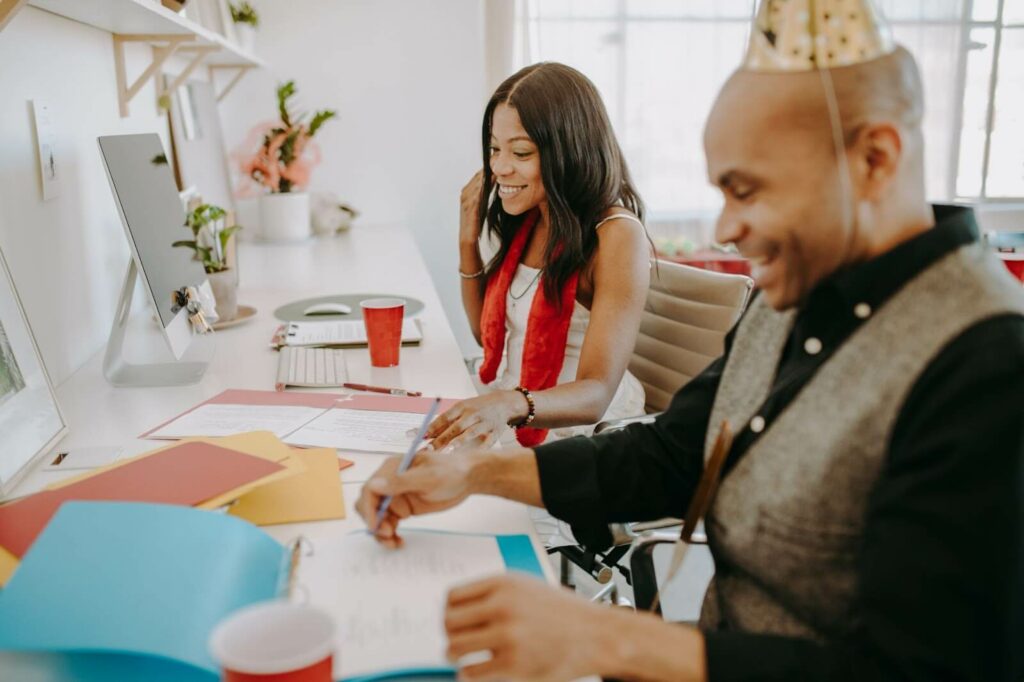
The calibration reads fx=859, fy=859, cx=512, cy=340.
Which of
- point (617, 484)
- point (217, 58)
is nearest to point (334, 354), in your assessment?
point (617, 484)

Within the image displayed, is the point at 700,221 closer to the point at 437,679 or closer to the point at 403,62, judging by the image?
the point at 403,62

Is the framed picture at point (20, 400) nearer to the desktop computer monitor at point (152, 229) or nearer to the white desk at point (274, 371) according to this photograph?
the white desk at point (274, 371)

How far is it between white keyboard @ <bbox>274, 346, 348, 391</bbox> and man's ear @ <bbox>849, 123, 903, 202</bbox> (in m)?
0.96

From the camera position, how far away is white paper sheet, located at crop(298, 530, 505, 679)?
699 millimetres

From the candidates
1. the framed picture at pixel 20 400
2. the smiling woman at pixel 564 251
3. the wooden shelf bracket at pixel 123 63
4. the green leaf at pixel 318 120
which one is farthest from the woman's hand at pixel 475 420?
the green leaf at pixel 318 120

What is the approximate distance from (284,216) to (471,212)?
4.13ft

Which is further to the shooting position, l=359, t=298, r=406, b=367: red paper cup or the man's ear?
l=359, t=298, r=406, b=367: red paper cup

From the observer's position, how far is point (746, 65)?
78 cm

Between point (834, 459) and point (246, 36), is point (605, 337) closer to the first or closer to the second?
point (834, 459)

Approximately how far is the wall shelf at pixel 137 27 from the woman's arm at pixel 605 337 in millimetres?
907

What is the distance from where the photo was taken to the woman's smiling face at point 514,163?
1.71 meters

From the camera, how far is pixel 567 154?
5.54 feet

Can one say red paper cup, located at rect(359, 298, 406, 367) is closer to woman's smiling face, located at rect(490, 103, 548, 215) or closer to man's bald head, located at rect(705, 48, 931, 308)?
woman's smiling face, located at rect(490, 103, 548, 215)

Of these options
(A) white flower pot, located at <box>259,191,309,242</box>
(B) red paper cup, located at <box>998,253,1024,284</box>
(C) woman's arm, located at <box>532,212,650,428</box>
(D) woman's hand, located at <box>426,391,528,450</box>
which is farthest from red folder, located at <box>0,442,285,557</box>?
(B) red paper cup, located at <box>998,253,1024,284</box>
